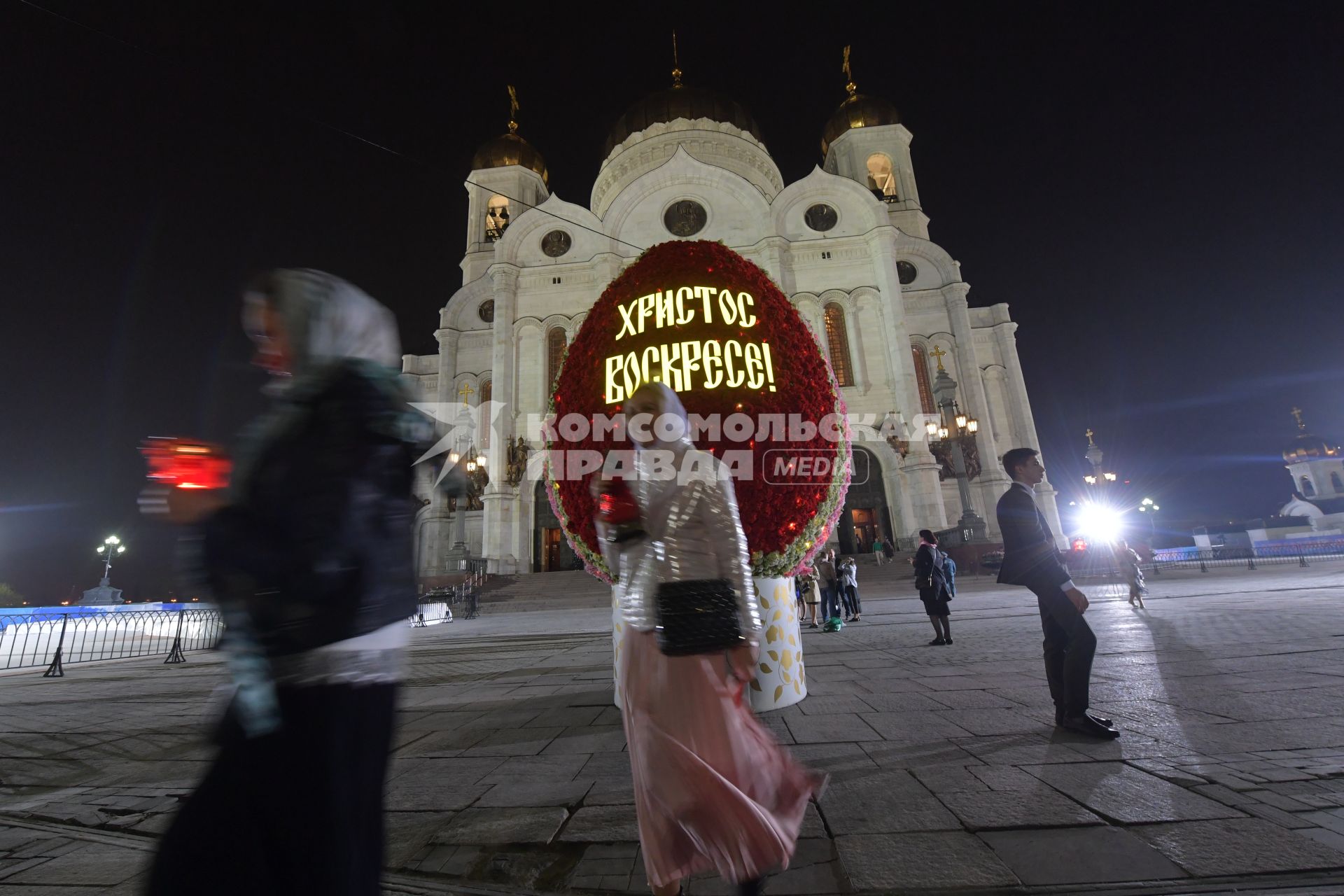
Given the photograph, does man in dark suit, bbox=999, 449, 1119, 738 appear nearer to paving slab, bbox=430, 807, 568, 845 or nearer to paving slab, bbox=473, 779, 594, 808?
paving slab, bbox=473, 779, 594, 808

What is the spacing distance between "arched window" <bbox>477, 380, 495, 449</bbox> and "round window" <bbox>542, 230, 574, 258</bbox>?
25.2 ft

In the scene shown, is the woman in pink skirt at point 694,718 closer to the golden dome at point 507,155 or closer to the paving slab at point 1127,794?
the paving slab at point 1127,794

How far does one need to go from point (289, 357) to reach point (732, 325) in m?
3.58

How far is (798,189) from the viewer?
27.7 meters

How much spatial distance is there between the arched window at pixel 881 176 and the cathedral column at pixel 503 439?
22.3m

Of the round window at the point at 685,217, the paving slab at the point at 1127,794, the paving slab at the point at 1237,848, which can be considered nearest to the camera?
the paving slab at the point at 1237,848

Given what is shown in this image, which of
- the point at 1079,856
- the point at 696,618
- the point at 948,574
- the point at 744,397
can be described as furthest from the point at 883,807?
the point at 948,574

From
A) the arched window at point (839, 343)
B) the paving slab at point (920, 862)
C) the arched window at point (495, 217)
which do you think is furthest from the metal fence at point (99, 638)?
the arched window at point (495, 217)

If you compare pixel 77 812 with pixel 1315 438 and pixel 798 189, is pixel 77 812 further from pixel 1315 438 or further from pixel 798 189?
pixel 1315 438

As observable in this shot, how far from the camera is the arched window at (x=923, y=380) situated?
2583 cm

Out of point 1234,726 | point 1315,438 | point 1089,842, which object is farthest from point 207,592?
point 1315,438

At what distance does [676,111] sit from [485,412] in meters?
21.4

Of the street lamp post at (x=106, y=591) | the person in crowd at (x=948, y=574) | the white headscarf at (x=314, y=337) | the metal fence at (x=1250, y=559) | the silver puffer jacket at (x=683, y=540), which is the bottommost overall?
the metal fence at (x=1250, y=559)

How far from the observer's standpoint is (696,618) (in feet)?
5.85
